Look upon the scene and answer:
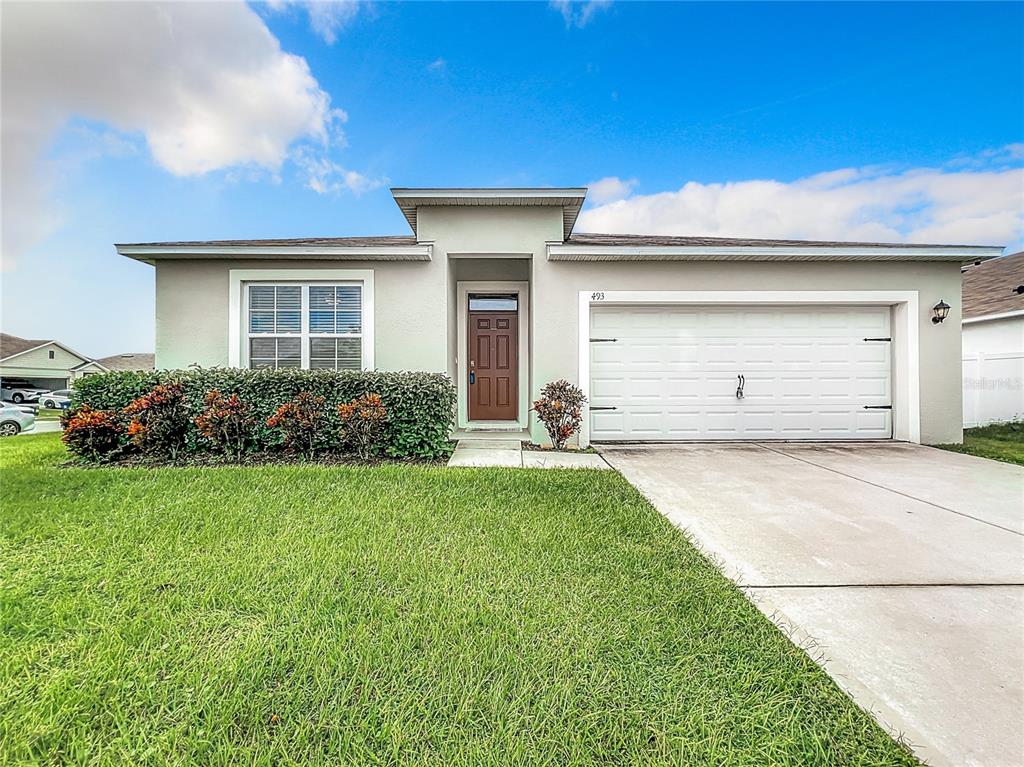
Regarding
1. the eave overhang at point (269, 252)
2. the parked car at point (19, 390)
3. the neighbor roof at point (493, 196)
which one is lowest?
the parked car at point (19, 390)

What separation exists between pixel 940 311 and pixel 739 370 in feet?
10.7

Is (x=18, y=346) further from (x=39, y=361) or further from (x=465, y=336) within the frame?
(x=465, y=336)

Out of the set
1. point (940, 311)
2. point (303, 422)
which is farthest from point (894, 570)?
point (940, 311)

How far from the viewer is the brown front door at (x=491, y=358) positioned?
29.0 feet

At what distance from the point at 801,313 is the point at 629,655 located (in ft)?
24.4

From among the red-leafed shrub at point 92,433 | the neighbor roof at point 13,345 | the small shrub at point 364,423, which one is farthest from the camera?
the neighbor roof at point 13,345

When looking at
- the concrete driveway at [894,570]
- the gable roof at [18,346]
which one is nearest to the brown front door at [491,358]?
the concrete driveway at [894,570]

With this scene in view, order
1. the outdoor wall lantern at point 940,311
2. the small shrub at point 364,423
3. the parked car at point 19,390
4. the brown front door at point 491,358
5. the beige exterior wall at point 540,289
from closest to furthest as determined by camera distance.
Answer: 1. the small shrub at point 364,423
2. the outdoor wall lantern at point 940,311
3. the beige exterior wall at point 540,289
4. the brown front door at point 491,358
5. the parked car at point 19,390

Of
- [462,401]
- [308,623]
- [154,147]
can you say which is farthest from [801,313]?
[154,147]

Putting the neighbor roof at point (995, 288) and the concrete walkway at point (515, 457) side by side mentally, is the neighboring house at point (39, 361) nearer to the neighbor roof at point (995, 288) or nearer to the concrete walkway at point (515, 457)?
the concrete walkway at point (515, 457)

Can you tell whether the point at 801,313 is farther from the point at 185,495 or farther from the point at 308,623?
the point at 185,495

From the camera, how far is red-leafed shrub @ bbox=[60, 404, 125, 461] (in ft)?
18.3

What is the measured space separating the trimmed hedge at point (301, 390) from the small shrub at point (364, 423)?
0.12 meters

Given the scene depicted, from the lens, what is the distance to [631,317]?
7.39 meters
